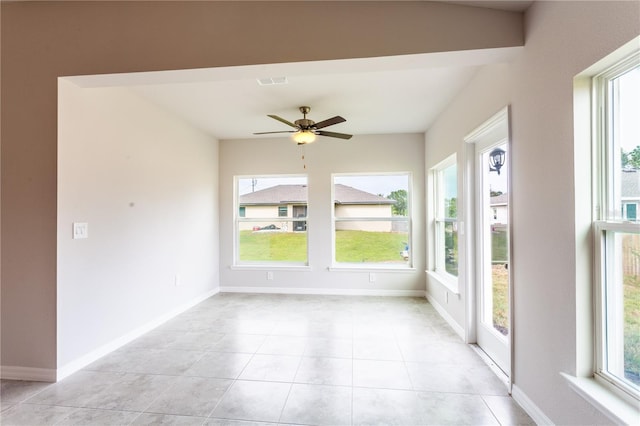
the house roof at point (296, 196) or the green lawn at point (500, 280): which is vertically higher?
the house roof at point (296, 196)

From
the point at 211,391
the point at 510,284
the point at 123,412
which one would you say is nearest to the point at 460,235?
the point at 510,284

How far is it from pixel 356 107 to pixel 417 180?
1.75 metres

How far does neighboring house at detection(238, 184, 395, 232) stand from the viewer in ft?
15.6

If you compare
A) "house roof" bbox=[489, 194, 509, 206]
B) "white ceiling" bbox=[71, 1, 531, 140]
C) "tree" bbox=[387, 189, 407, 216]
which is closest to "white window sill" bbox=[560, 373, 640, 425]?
"house roof" bbox=[489, 194, 509, 206]

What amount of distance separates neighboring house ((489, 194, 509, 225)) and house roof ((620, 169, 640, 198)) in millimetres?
1045

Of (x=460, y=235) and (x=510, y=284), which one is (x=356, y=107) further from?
(x=510, y=284)

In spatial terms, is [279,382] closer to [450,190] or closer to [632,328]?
[632,328]

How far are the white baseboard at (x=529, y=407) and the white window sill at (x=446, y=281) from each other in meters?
1.18

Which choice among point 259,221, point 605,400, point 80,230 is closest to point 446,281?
point 605,400

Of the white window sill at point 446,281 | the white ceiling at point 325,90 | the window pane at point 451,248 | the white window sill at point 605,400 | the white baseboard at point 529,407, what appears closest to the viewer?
the white window sill at point 605,400

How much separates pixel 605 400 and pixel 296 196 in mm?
4154

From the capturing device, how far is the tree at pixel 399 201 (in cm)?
471

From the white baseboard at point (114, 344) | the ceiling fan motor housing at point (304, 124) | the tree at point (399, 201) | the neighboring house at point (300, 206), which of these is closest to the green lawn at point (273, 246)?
the neighboring house at point (300, 206)

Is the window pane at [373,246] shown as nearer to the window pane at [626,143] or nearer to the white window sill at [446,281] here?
the white window sill at [446,281]
